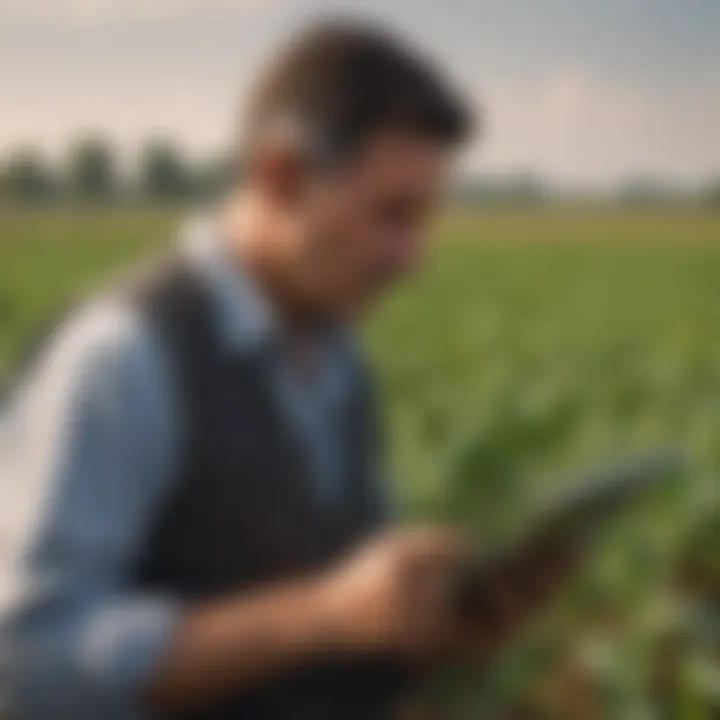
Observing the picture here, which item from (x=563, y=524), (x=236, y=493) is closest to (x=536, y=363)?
(x=563, y=524)

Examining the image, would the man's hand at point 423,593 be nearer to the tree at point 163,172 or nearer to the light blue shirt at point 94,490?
the light blue shirt at point 94,490

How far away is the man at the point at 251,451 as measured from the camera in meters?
1.27

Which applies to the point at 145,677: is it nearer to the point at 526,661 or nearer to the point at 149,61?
the point at 526,661

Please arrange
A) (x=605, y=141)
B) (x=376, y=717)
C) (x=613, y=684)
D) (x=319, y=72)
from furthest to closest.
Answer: (x=613, y=684) < (x=376, y=717) < (x=605, y=141) < (x=319, y=72)

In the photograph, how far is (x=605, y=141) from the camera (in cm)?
136

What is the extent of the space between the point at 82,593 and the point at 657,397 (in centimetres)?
51

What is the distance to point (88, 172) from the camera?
1343 millimetres

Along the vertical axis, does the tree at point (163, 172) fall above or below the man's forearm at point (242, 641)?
above

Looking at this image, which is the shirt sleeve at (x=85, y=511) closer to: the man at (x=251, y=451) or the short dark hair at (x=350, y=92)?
the man at (x=251, y=451)

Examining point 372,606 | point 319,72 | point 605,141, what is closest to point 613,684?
point 372,606

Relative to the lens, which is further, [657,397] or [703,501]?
[703,501]

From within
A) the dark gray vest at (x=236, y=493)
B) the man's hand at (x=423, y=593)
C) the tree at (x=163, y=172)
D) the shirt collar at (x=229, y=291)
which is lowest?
the man's hand at (x=423, y=593)

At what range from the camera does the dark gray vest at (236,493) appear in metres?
1.29

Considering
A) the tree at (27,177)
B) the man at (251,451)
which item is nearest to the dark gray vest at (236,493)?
the man at (251,451)
